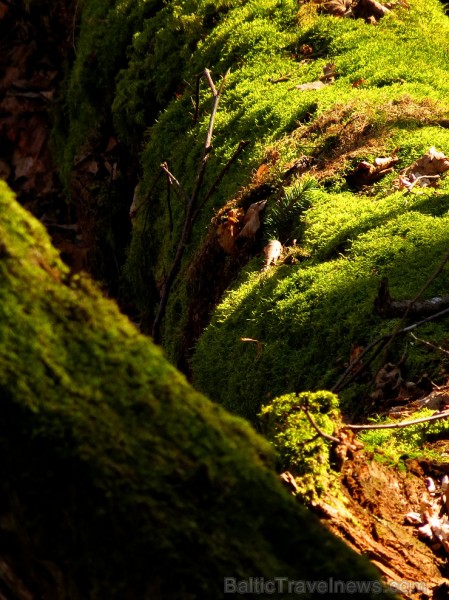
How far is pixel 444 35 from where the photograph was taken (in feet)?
21.5

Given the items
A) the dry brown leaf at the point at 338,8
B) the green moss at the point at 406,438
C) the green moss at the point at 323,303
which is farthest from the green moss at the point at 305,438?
the dry brown leaf at the point at 338,8

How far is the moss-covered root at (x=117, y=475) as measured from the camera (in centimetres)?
140

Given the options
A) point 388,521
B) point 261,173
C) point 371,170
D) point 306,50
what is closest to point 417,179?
point 371,170

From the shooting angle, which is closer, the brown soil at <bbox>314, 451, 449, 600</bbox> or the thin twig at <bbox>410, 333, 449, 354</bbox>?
the brown soil at <bbox>314, 451, 449, 600</bbox>

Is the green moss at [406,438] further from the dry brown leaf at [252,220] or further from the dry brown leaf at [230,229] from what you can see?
the dry brown leaf at [230,229]

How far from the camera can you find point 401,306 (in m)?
3.53

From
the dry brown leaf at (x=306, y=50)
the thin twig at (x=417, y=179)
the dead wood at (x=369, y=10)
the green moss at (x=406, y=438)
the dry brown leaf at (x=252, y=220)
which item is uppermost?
the dead wood at (x=369, y=10)

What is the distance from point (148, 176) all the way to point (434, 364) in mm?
3605

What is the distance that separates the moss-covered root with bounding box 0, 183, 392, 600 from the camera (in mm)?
1396

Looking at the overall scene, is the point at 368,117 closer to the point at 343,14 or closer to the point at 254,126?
the point at 254,126

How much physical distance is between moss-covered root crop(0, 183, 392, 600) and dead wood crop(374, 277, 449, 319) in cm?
185

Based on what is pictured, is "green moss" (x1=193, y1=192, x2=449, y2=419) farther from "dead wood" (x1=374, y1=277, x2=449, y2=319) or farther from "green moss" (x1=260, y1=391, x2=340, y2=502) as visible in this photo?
"green moss" (x1=260, y1=391, x2=340, y2=502)

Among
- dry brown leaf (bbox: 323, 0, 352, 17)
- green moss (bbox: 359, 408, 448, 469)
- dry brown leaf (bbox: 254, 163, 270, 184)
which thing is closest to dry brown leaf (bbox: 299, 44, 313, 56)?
dry brown leaf (bbox: 323, 0, 352, 17)

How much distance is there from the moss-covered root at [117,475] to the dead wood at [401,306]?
6.08 feet
